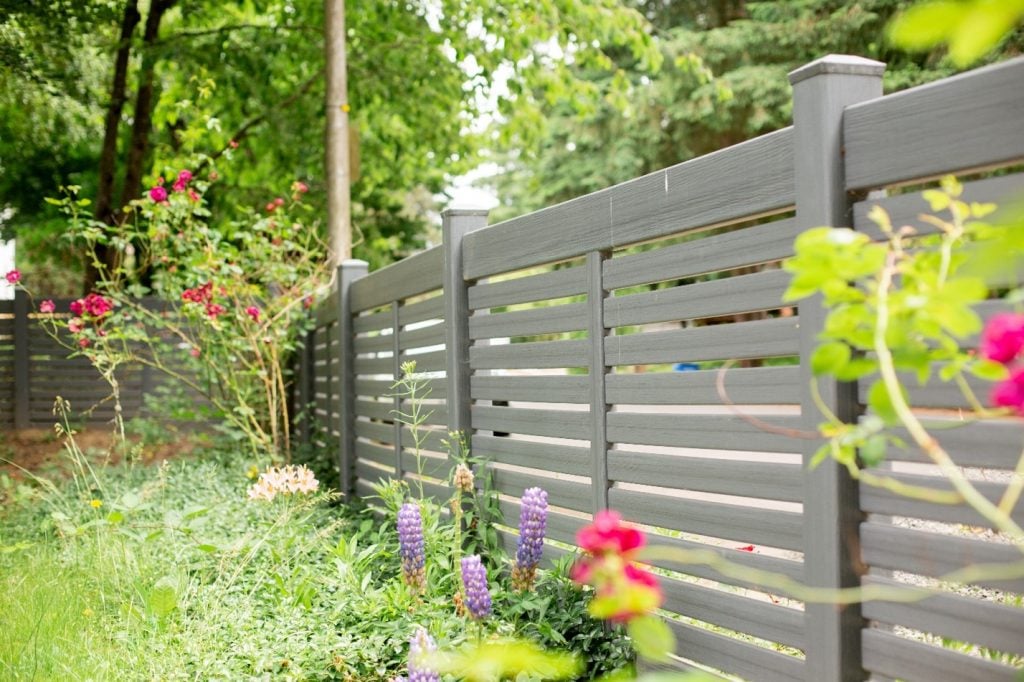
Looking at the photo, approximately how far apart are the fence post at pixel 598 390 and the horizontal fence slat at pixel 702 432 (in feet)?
0.17

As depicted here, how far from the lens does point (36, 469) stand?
967cm

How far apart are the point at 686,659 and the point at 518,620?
590 millimetres

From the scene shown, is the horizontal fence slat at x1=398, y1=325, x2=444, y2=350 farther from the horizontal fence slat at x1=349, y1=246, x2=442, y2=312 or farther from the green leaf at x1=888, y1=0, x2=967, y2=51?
the green leaf at x1=888, y1=0, x2=967, y2=51

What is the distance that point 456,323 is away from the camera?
4.35 meters

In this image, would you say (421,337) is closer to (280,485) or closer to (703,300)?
(280,485)

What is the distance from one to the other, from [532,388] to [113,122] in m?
9.02

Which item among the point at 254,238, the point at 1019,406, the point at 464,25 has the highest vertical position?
the point at 464,25

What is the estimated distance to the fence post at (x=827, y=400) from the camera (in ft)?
7.13

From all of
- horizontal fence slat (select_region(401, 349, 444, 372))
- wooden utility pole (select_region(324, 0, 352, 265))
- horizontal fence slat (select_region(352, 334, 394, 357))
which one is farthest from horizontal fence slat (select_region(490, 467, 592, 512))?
wooden utility pole (select_region(324, 0, 352, 265))

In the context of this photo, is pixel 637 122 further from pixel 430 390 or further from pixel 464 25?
pixel 430 390

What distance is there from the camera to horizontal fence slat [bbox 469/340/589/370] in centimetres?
341

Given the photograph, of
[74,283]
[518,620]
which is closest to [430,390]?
[518,620]

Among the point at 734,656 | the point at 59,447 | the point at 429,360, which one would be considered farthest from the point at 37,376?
the point at 734,656

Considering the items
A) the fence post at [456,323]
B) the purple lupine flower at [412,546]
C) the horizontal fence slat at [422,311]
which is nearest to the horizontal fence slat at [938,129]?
the purple lupine flower at [412,546]
